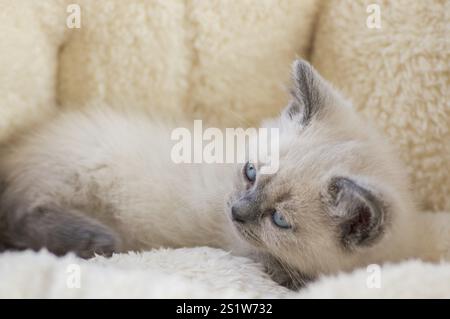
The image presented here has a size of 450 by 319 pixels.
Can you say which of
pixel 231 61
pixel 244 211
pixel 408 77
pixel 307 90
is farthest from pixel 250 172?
pixel 408 77

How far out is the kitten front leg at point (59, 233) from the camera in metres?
1.27

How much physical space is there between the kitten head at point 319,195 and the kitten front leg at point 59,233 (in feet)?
0.99

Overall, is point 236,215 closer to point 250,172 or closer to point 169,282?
point 250,172

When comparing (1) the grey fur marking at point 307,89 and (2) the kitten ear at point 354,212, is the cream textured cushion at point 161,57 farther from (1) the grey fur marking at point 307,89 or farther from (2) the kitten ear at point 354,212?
(2) the kitten ear at point 354,212

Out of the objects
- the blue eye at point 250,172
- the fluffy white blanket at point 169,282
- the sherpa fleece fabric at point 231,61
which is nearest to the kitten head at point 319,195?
the blue eye at point 250,172

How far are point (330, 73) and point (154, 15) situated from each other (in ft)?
1.68

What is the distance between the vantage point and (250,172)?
1286 millimetres

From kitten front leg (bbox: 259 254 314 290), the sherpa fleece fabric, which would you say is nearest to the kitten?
kitten front leg (bbox: 259 254 314 290)

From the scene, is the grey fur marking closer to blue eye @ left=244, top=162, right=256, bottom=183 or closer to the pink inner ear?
blue eye @ left=244, top=162, right=256, bottom=183

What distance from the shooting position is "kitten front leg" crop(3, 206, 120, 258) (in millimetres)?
1270

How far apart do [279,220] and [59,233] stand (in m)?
0.50

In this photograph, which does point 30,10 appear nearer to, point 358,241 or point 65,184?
point 65,184

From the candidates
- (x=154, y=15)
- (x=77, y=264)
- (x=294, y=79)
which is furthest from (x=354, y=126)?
(x=77, y=264)

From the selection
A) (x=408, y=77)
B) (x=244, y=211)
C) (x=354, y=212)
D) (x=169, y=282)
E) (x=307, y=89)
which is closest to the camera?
(x=169, y=282)
